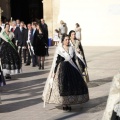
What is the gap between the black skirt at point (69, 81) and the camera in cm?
681

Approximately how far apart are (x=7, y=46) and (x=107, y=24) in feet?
35.8

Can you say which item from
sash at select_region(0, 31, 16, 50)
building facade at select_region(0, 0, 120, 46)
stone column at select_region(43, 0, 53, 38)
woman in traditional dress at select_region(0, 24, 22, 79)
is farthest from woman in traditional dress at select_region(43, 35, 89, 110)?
stone column at select_region(43, 0, 53, 38)

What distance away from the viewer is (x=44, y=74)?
1154 centimetres

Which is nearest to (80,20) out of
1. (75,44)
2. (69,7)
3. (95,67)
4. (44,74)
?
(69,7)

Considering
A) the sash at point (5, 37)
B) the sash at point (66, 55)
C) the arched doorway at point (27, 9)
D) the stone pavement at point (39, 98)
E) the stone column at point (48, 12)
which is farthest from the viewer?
the arched doorway at point (27, 9)

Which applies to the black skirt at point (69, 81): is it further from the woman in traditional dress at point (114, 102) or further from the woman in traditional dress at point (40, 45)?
the woman in traditional dress at point (40, 45)

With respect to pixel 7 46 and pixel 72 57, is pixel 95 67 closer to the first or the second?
pixel 7 46

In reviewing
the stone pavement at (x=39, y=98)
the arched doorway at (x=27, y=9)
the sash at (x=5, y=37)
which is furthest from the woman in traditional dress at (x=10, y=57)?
the arched doorway at (x=27, y=9)

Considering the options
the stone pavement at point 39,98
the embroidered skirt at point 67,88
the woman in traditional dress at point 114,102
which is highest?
the woman in traditional dress at point 114,102

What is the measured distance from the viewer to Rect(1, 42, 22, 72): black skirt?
417 inches

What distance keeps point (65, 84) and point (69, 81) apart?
0.09 m

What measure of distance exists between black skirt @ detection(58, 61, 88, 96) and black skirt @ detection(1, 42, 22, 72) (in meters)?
3.82

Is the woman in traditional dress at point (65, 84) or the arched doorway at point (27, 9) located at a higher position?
the arched doorway at point (27, 9)

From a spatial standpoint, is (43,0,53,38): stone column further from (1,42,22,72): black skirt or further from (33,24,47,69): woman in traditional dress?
(1,42,22,72): black skirt
